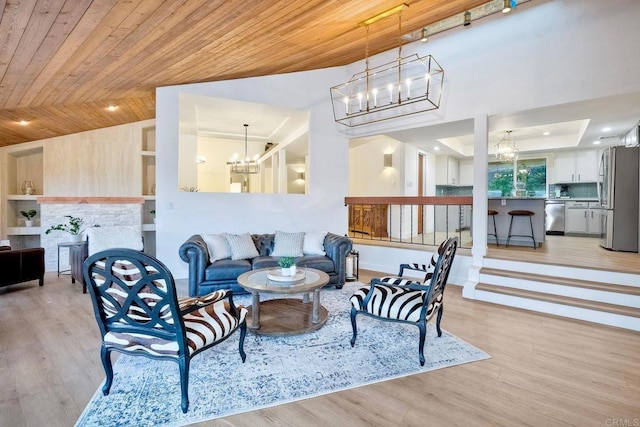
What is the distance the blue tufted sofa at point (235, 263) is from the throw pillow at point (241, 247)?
101 millimetres

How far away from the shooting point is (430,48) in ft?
17.0

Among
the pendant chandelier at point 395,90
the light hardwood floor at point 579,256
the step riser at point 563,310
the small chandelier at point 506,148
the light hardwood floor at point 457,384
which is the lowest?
the light hardwood floor at point 457,384

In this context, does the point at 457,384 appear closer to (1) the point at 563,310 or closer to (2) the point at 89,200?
(1) the point at 563,310

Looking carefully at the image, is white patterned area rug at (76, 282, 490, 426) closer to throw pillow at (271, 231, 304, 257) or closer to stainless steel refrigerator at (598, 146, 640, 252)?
throw pillow at (271, 231, 304, 257)

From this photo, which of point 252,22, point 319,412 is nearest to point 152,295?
point 319,412

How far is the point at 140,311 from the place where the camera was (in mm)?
2023

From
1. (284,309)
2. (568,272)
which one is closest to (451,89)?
(568,272)

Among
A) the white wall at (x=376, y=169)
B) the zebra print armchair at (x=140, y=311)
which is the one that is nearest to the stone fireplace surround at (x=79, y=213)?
the zebra print armchair at (x=140, y=311)

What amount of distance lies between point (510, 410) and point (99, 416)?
8.34ft

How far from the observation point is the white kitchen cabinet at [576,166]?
7.94m

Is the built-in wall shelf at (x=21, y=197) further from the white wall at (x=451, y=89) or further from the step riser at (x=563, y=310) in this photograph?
the step riser at (x=563, y=310)

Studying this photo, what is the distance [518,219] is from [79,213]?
8.61 m

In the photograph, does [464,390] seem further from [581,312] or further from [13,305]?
[13,305]

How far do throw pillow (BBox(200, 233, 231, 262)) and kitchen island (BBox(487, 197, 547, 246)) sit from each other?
5050 mm
